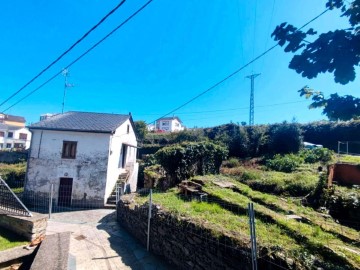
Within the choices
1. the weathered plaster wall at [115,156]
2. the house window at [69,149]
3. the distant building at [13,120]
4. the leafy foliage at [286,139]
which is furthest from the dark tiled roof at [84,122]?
the distant building at [13,120]

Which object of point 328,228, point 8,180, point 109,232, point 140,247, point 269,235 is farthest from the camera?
point 8,180

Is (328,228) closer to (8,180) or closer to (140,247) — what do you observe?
(140,247)

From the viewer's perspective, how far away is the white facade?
5089 centimetres

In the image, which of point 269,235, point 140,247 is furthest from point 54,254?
point 269,235

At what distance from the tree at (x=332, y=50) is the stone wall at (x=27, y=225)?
9093mm

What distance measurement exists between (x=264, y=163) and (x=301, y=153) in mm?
3559

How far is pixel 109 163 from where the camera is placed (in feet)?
53.1

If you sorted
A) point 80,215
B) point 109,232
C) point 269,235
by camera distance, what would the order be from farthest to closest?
1. point 80,215
2. point 109,232
3. point 269,235

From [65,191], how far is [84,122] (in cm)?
526

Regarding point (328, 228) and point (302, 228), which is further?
point (328, 228)

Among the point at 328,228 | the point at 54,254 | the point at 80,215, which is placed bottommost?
the point at 80,215

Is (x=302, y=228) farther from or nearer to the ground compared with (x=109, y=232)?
farther from the ground

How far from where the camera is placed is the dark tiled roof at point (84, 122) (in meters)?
16.1

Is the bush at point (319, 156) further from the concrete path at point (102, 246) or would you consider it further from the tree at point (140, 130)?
the tree at point (140, 130)
